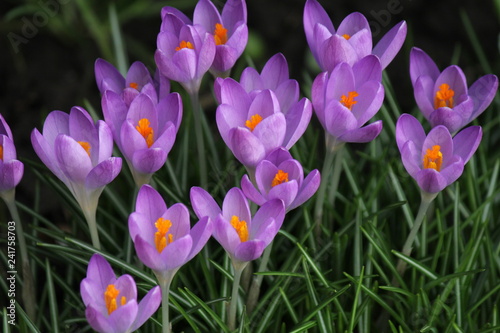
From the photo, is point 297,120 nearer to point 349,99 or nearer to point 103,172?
point 349,99

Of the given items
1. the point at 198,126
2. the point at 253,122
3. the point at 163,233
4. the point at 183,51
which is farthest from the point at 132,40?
the point at 163,233

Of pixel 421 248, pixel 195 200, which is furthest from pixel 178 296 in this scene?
pixel 421 248

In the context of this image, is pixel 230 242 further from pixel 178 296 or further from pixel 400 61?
pixel 400 61

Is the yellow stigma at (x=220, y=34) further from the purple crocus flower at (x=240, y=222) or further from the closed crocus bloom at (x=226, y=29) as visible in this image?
the purple crocus flower at (x=240, y=222)

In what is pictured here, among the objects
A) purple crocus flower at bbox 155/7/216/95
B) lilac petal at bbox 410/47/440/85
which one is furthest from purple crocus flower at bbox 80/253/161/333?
lilac petal at bbox 410/47/440/85

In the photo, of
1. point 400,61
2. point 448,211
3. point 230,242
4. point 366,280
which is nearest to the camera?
point 230,242

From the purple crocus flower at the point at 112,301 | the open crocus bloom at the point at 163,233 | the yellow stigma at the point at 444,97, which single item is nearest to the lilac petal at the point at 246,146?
the open crocus bloom at the point at 163,233
